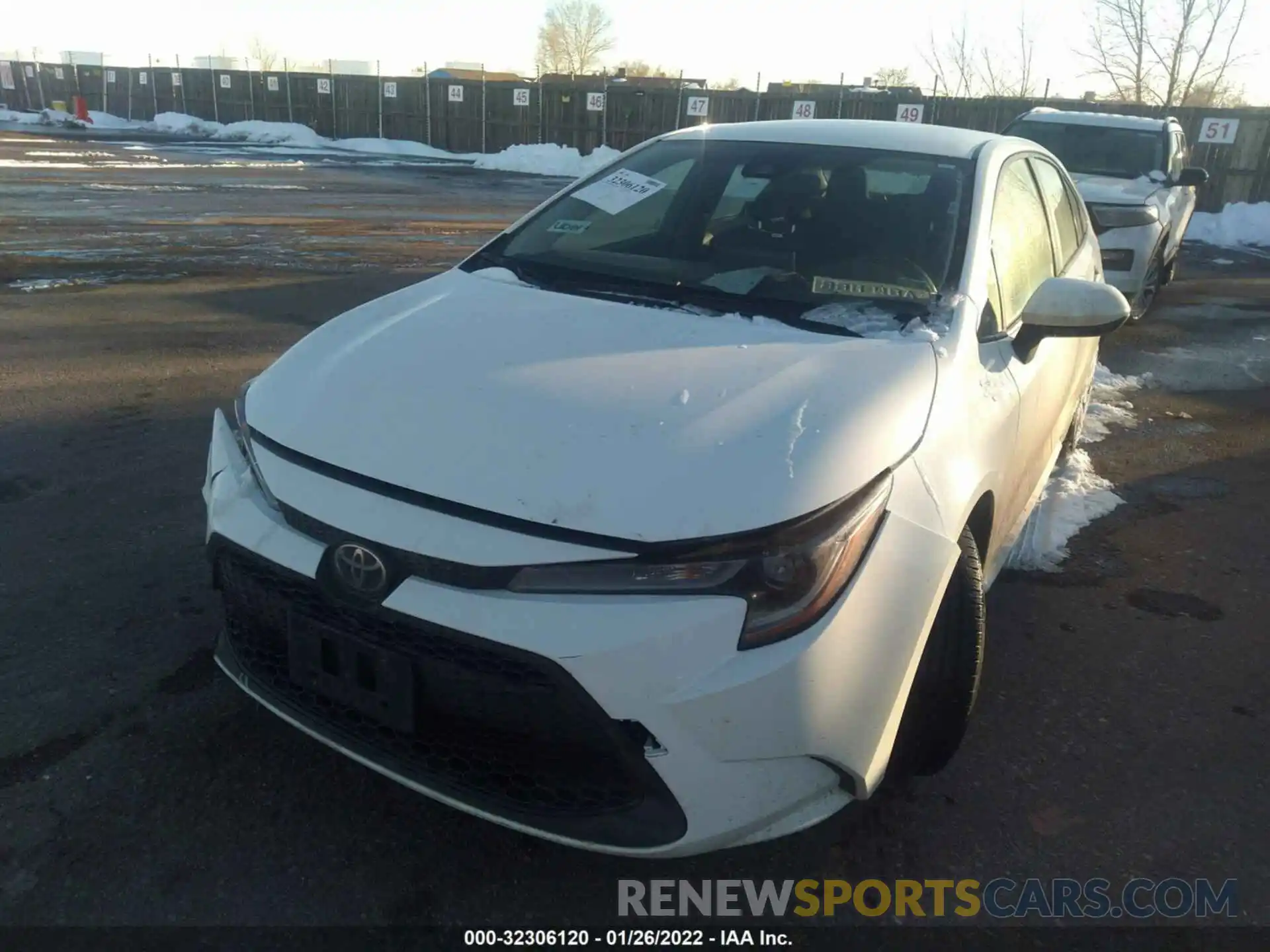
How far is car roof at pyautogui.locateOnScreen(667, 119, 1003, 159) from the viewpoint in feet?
10.7

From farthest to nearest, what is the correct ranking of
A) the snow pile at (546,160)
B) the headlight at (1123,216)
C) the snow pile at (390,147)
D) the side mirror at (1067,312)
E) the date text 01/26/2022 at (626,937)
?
the snow pile at (390,147) < the snow pile at (546,160) < the headlight at (1123,216) < the side mirror at (1067,312) < the date text 01/26/2022 at (626,937)

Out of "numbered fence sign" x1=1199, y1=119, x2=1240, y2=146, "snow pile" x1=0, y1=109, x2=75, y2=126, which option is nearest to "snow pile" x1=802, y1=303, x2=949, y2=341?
"numbered fence sign" x1=1199, y1=119, x2=1240, y2=146

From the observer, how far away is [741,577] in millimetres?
1767

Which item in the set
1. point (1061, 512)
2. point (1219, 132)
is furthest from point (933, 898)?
point (1219, 132)

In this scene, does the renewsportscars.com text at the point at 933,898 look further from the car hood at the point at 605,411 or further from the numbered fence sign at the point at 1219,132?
the numbered fence sign at the point at 1219,132

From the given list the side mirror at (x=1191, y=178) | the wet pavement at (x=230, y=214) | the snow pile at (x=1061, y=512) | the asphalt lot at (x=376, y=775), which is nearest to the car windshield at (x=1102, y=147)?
the side mirror at (x=1191, y=178)

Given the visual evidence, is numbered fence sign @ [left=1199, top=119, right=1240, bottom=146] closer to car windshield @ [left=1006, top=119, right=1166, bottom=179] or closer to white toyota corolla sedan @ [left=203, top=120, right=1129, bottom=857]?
car windshield @ [left=1006, top=119, right=1166, bottom=179]

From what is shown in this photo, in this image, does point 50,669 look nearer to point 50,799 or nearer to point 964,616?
point 50,799

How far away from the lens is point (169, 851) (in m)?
A: 2.13

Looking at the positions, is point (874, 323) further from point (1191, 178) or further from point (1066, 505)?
point (1191, 178)

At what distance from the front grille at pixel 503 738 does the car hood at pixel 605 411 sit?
0.27 metres

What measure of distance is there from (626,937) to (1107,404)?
203 inches

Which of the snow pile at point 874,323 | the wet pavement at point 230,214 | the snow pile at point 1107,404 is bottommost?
the snow pile at point 1107,404

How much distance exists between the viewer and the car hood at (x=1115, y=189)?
7980mm
